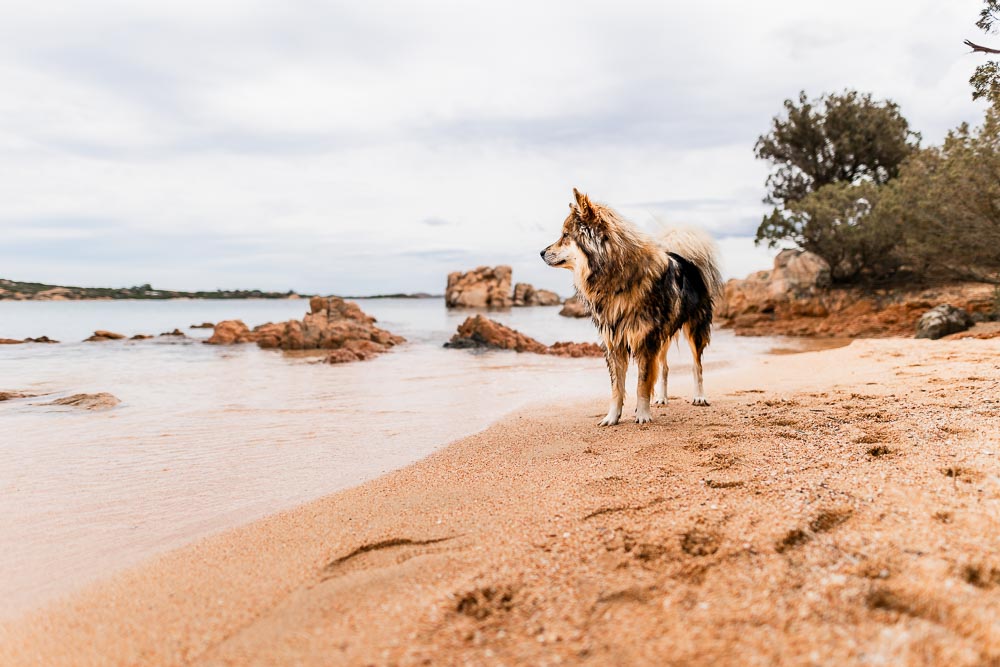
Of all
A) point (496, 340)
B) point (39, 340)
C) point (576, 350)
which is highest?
point (496, 340)

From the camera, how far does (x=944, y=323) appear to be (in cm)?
1182

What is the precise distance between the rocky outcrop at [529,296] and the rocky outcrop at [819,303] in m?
48.2

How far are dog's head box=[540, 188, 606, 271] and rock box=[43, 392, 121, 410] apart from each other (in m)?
6.38

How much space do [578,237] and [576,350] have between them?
9.91 meters

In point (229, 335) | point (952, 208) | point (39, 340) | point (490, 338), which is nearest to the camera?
point (952, 208)

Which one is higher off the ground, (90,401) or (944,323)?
(944,323)

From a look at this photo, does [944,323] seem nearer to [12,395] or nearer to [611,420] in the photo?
[611,420]

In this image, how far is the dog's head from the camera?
5102 mm

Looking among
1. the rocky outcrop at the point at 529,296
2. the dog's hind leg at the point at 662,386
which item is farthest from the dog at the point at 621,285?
the rocky outcrop at the point at 529,296

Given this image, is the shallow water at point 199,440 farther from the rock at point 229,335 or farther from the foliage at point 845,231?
the foliage at point 845,231

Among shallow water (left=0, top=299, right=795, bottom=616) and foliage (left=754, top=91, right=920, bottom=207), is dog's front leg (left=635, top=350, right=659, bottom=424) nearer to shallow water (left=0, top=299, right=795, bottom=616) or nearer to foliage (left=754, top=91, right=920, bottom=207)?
shallow water (left=0, top=299, right=795, bottom=616)

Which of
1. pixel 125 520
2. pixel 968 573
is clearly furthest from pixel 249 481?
pixel 968 573

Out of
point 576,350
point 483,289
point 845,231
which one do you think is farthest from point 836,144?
point 483,289

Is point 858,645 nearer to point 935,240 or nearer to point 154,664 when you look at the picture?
point 154,664
